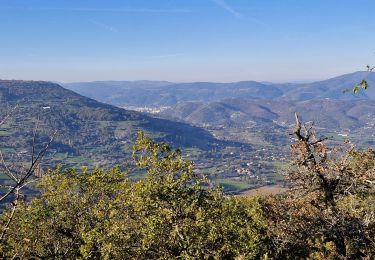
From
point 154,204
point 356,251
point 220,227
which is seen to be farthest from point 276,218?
point 154,204

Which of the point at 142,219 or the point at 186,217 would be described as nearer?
the point at 142,219

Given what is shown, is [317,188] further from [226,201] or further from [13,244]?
[13,244]

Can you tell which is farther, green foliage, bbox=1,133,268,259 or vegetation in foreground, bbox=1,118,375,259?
A: vegetation in foreground, bbox=1,118,375,259

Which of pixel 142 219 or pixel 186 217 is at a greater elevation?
pixel 142 219

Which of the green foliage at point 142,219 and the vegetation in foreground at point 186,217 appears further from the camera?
the vegetation in foreground at point 186,217
